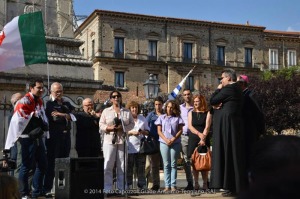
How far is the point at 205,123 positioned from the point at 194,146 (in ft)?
1.56

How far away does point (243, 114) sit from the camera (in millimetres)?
7277

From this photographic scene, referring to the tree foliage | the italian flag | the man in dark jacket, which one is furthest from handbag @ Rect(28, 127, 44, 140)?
the tree foliage

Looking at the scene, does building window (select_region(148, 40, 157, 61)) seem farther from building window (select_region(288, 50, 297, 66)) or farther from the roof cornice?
building window (select_region(288, 50, 297, 66))

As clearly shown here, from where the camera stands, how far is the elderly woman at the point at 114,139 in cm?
842

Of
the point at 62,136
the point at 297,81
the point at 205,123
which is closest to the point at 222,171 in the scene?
the point at 205,123

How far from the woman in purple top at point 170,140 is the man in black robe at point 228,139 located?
2.04 meters

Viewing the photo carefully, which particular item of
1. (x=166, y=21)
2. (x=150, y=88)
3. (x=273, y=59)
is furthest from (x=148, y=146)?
(x=273, y=59)

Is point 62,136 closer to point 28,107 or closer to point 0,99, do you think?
point 28,107

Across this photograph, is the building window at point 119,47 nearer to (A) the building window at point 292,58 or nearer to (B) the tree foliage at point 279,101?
(B) the tree foliage at point 279,101

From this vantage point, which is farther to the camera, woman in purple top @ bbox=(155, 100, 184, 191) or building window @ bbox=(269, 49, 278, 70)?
building window @ bbox=(269, 49, 278, 70)

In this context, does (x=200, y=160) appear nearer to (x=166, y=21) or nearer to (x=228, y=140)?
(x=228, y=140)

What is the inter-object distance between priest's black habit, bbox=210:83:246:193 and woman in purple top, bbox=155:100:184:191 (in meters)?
2.08

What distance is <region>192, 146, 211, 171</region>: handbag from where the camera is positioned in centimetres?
860

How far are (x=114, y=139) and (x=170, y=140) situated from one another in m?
1.18
